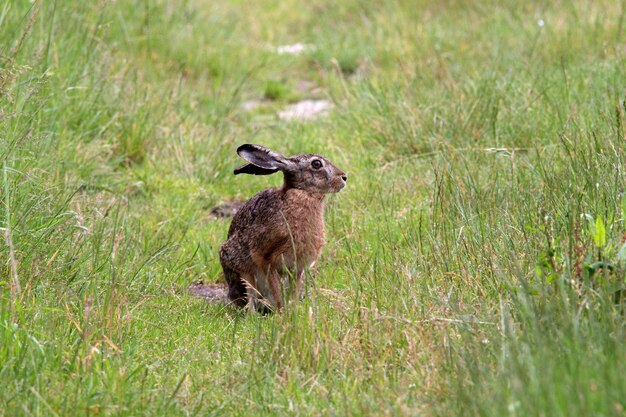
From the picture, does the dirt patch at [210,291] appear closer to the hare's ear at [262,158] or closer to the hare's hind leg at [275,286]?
the hare's hind leg at [275,286]

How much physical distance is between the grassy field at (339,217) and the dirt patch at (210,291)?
3.6 inches

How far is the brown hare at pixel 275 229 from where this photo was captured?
225 inches

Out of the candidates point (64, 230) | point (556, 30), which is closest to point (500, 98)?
point (556, 30)

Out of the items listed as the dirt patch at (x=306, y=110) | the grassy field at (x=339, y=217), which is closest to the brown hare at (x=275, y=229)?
the grassy field at (x=339, y=217)

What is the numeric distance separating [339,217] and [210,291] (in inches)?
40.7

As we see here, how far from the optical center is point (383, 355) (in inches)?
177

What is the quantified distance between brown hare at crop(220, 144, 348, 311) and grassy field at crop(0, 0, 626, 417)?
192 mm

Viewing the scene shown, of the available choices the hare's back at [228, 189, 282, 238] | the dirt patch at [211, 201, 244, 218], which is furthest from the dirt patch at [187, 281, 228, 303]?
the dirt patch at [211, 201, 244, 218]

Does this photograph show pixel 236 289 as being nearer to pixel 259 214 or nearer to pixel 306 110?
pixel 259 214

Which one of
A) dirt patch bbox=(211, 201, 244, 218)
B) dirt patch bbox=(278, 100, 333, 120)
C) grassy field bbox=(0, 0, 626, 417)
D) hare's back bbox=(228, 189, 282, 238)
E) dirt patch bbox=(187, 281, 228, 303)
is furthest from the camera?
dirt patch bbox=(278, 100, 333, 120)

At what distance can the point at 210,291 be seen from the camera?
6.34m

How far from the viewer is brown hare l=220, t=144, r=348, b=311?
18.8ft

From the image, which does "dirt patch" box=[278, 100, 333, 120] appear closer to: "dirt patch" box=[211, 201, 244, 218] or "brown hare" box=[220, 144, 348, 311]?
"dirt patch" box=[211, 201, 244, 218]

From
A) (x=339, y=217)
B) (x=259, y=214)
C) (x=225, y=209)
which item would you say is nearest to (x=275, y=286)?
(x=259, y=214)
